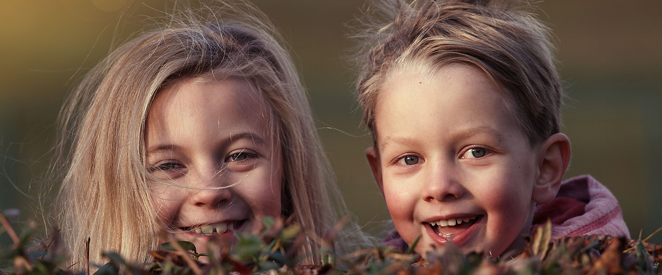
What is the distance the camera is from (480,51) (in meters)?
1.93

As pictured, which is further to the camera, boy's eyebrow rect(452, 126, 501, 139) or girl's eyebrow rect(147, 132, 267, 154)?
girl's eyebrow rect(147, 132, 267, 154)

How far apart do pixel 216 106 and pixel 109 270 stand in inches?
48.6

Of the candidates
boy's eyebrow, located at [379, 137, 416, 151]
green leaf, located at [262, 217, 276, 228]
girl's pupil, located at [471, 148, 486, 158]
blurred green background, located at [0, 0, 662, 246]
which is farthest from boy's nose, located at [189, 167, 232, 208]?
blurred green background, located at [0, 0, 662, 246]

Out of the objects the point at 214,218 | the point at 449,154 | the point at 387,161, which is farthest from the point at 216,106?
the point at 449,154

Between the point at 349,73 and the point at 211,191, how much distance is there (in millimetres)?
4208

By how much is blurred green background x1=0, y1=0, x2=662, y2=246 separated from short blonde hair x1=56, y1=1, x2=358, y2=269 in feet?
11.6

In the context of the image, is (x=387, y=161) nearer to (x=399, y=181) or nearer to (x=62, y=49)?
A: (x=399, y=181)

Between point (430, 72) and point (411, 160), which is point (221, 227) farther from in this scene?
point (430, 72)

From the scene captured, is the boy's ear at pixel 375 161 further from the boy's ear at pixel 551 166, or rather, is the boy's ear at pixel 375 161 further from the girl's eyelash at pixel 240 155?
the boy's ear at pixel 551 166

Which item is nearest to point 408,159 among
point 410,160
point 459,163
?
point 410,160

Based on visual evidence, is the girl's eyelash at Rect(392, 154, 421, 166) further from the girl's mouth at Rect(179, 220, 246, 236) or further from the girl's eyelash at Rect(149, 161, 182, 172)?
the girl's eyelash at Rect(149, 161, 182, 172)

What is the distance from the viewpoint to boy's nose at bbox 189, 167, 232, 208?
190 cm

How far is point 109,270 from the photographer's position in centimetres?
81

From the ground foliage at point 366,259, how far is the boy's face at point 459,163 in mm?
888
